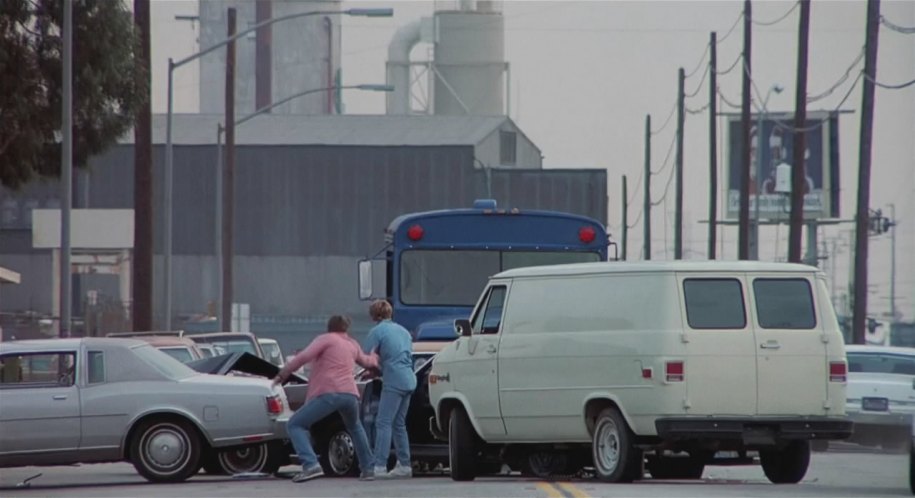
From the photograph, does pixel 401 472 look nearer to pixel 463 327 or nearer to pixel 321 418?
pixel 321 418

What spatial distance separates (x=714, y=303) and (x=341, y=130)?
68.1m

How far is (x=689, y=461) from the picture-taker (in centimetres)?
1836

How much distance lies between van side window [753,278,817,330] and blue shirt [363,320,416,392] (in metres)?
3.71

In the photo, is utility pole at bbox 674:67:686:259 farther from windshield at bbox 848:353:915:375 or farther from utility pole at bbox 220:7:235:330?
windshield at bbox 848:353:915:375

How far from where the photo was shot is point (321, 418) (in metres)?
18.0

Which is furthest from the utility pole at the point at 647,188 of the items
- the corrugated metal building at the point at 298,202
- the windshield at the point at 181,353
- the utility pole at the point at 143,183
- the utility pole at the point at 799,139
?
the windshield at the point at 181,353

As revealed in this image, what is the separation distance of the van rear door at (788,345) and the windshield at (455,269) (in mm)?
7331

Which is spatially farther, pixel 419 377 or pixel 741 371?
pixel 419 377

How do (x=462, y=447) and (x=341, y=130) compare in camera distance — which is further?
(x=341, y=130)

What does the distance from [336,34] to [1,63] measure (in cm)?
6929

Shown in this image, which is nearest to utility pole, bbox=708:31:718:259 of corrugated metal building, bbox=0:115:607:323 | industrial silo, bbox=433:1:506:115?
corrugated metal building, bbox=0:115:607:323

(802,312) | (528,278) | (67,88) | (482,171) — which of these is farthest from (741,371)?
(482,171)

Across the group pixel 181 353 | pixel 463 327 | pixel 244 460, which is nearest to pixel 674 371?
pixel 463 327

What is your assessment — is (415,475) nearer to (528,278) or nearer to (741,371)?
(528,278)
